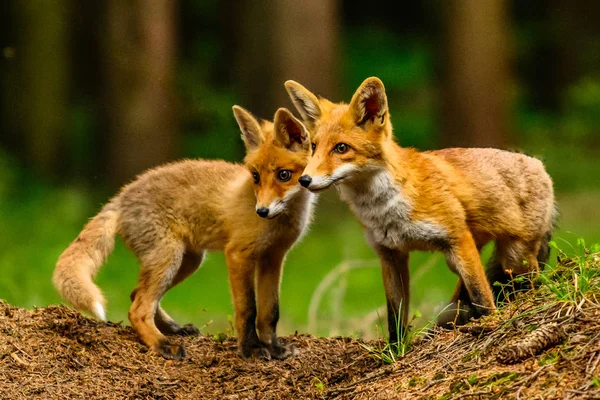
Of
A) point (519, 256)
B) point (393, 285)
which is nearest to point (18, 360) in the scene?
point (393, 285)

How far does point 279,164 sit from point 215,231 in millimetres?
841

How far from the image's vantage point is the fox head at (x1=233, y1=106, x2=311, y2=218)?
6426 mm

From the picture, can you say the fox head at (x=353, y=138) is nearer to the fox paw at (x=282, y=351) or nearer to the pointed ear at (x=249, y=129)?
the pointed ear at (x=249, y=129)

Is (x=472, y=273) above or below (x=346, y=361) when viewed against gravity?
above

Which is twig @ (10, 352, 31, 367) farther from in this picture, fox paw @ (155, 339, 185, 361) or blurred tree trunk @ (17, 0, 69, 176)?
blurred tree trunk @ (17, 0, 69, 176)

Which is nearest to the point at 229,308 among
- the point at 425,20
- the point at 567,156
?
the point at 567,156

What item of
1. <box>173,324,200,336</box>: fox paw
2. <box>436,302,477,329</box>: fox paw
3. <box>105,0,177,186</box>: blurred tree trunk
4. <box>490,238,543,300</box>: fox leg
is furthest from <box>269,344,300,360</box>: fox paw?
<box>105,0,177,186</box>: blurred tree trunk

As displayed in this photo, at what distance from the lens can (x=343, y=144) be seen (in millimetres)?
5906

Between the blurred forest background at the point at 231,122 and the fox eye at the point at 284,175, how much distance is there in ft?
8.55

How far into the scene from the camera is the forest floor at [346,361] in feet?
15.4

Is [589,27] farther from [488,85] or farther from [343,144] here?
[343,144]

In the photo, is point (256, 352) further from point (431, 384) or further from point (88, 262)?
point (431, 384)

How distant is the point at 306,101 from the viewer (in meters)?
6.24

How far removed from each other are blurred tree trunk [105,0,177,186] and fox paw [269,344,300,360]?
7297 millimetres
